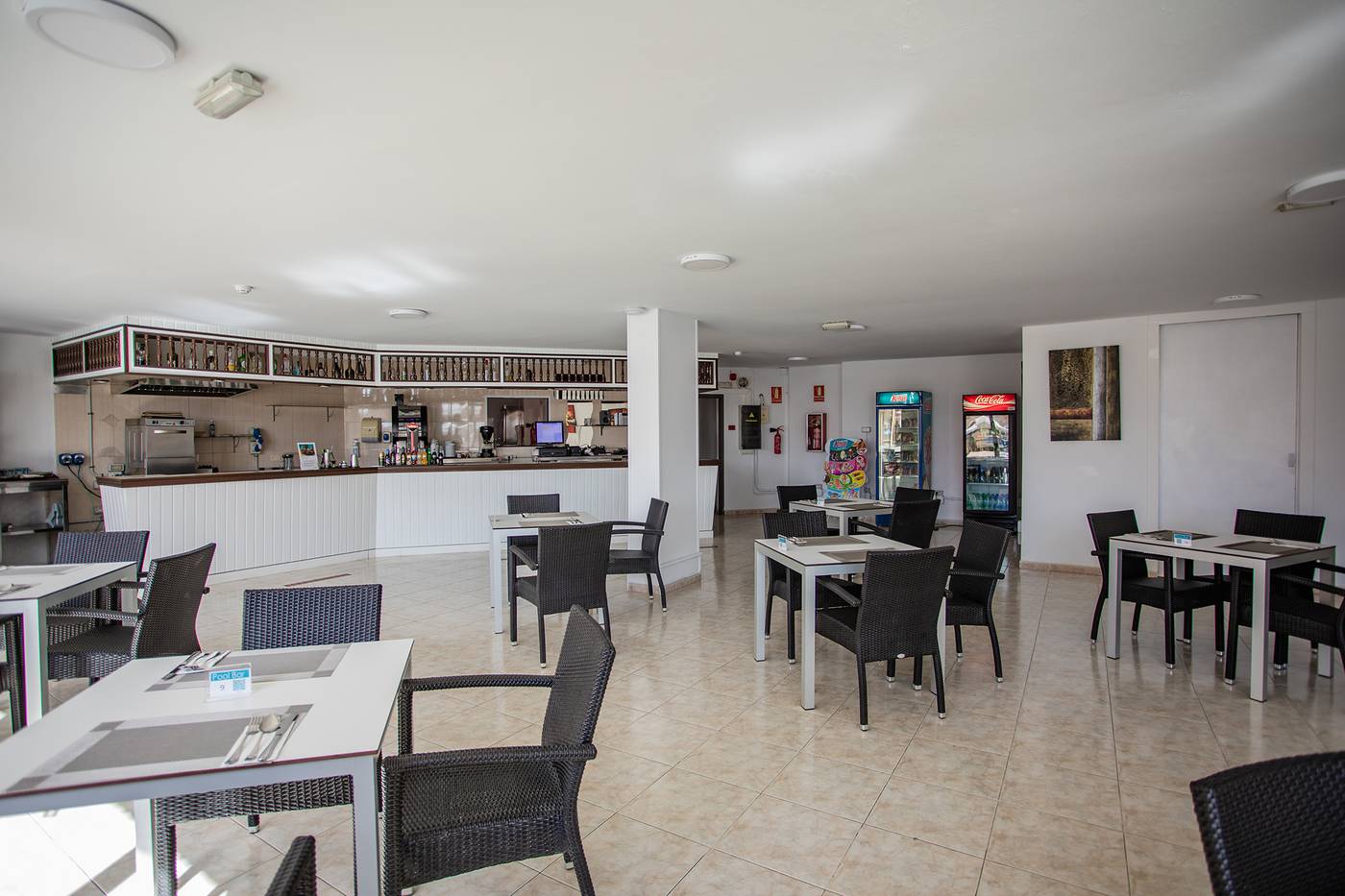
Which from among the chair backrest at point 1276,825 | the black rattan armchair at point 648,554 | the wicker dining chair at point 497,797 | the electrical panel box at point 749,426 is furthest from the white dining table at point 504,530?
the electrical panel box at point 749,426

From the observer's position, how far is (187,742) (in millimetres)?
1560

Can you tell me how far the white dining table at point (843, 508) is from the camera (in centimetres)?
611

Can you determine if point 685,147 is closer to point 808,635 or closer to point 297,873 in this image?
point 808,635

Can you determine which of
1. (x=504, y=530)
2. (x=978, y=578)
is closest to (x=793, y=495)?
(x=978, y=578)

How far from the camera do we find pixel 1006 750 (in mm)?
3234

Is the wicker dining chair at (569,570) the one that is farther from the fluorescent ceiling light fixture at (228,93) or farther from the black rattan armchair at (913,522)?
the fluorescent ceiling light fixture at (228,93)

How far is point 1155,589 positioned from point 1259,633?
655 mm

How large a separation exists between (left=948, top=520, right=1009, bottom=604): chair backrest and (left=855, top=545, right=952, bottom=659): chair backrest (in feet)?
2.25

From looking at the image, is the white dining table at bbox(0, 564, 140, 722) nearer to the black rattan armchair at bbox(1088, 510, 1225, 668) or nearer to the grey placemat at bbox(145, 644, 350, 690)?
the grey placemat at bbox(145, 644, 350, 690)

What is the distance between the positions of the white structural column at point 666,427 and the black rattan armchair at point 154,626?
3.89 m

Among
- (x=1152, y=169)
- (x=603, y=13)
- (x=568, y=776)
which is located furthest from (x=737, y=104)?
(x=568, y=776)

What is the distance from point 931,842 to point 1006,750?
0.96 metres

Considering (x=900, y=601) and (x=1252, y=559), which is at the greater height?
(x=1252, y=559)

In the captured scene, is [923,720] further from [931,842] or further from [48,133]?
[48,133]
